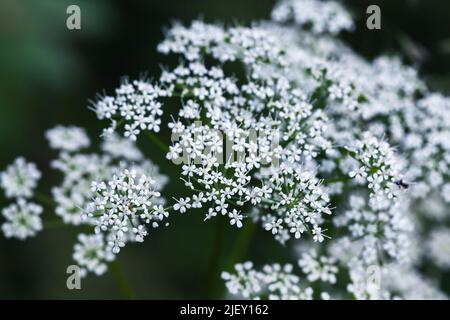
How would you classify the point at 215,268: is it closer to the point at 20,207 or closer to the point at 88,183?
the point at 88,183

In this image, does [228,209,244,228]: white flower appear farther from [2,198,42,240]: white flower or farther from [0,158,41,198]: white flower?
[0,158,41,198]: white flower

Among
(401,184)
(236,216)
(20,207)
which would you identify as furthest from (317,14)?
(20,207)

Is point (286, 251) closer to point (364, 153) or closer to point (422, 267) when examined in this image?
point (422, 267)

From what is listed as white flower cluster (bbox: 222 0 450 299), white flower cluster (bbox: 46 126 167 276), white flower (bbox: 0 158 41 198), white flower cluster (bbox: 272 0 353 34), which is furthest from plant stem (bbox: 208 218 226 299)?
white flower cluster (bbox: 272 0 353 34)

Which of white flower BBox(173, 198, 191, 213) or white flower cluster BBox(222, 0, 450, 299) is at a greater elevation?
white flower cluster BBox(222, 0, 450, 299)

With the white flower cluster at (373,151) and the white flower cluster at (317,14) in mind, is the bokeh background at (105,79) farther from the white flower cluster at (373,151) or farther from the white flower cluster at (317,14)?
the white flower cluster at (373,151)
